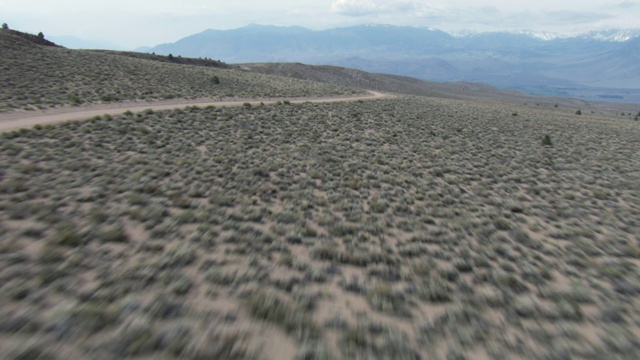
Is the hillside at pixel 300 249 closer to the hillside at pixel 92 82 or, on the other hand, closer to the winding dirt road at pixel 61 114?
the winding dirt road at pixel 61 114

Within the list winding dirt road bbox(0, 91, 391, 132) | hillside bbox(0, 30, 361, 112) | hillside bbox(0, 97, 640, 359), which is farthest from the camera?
hillside bbox(0, 30, 361, 112)

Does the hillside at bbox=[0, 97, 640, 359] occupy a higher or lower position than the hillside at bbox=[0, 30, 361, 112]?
lower

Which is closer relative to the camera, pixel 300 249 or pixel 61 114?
pixel 300 249

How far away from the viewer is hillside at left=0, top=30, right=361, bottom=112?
29.8 meters

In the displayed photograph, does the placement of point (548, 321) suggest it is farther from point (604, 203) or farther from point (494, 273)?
point (604, 203)

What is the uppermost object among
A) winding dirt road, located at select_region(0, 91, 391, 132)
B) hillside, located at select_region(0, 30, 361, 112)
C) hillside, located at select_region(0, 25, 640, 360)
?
hillside, located at select_region(0, 30, 361, 112)

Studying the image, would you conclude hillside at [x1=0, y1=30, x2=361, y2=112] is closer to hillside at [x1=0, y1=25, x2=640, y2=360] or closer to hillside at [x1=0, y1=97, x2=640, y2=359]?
hillside at [x1=0, y1=25, x2=640, y2=360]

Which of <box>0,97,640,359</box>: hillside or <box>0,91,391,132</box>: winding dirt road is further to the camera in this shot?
<box>0,91,391,132</box>: winding dirt road

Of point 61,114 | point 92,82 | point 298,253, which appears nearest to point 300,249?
point 298,253

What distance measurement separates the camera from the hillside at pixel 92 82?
29828 millimetres

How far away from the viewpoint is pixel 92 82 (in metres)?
37.5

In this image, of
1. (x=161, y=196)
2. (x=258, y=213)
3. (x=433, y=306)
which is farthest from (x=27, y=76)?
(x=433, y=306)

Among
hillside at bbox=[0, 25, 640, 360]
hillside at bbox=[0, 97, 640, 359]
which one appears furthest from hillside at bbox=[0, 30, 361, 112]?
hillside at bbox=[0, 97, 640, 359]

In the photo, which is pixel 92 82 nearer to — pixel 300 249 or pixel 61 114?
pixel 61 114
